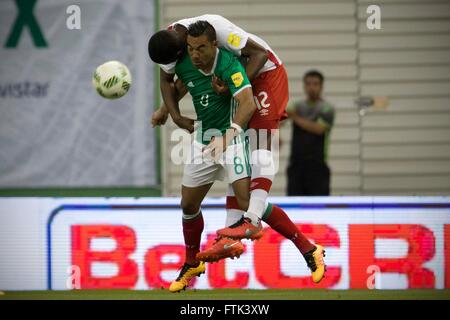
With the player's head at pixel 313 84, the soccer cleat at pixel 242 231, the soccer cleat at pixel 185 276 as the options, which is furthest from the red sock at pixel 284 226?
the player's head at pixel 313 84

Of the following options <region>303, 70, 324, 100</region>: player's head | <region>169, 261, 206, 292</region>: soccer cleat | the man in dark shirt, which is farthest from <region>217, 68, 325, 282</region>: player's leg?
<region>303, 70, 324, 100</region>: player's head

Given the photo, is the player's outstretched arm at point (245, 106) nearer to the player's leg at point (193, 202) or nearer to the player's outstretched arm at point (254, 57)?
the player's outstretched arm at point (254, 57)

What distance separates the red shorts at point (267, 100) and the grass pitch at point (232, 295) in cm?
187

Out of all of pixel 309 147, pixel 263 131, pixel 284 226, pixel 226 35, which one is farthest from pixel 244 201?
pixel 309 147

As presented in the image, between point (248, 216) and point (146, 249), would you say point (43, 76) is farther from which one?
point (248, 216)

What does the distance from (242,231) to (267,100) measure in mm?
1137

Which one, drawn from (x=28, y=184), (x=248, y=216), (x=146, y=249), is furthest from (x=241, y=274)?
(x=28, y=184)

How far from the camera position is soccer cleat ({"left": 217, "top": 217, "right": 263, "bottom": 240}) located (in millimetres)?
9031

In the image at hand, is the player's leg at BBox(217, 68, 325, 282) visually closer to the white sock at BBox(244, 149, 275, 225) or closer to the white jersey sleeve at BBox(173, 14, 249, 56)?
the white sock at BBox(244, 149, 275, 225)

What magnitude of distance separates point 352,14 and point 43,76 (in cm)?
441

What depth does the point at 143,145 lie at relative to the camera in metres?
15.9

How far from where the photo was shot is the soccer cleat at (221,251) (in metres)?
8.90

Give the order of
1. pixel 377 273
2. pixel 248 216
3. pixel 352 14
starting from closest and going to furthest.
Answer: pixel 248 216, pixel 377 273, pixel 352 14

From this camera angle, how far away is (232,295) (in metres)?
10.7
